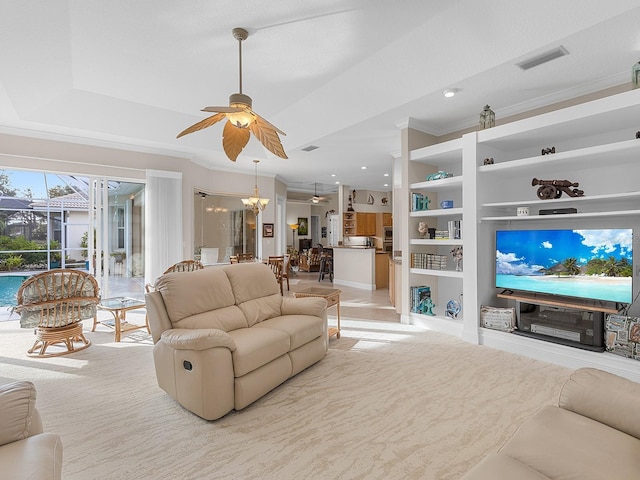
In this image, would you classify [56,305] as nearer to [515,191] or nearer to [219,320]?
[219,320]

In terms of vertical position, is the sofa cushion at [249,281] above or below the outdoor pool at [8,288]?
above

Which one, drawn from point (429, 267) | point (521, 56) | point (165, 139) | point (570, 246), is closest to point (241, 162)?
point (165, 139)

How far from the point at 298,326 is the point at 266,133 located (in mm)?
1782

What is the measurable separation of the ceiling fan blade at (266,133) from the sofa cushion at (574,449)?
2573mm

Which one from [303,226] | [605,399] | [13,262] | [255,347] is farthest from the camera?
[303,226]

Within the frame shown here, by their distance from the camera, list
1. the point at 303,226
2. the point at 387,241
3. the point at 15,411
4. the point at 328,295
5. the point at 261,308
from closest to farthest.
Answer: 1. the point at 15,411
2. the point at 261,308
3. the point at 328,295
4. the point at 387,241
5. the point at 303,226

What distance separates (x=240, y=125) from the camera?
108 inches

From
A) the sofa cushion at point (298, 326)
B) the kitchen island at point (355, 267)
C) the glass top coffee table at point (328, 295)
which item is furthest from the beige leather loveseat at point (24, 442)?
the kitchen island at point (355, 267)

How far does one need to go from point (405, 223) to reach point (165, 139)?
13.3 ft

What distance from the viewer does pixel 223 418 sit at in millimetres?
2402

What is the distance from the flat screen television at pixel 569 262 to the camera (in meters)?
3.14

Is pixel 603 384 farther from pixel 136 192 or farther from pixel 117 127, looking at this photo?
pixel 136 192

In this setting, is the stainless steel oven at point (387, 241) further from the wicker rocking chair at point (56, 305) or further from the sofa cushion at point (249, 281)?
the wicker rocking chair at point (56, 305)

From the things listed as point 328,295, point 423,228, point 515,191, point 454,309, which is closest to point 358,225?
point 423,228
